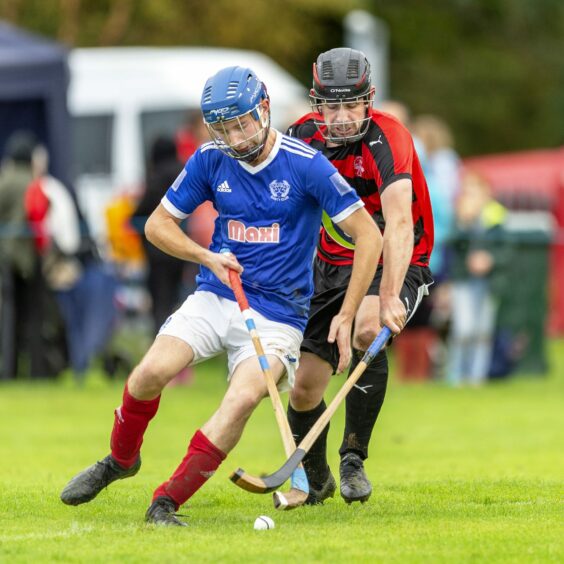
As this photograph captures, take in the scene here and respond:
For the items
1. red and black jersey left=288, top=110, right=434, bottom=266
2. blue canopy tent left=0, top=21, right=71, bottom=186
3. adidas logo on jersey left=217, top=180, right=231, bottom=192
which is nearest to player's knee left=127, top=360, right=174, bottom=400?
adidas logo on jersey left=217, top=180, right=231, bottom=192

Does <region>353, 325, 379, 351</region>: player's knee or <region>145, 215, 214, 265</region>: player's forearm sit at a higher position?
<region>145, 215, 214, 265</region>: player's forearm

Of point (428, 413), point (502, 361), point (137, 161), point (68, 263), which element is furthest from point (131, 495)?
point (137, 161)

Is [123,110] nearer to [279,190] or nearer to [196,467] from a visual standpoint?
[279,190]

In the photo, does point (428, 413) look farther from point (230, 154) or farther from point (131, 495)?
point (230, 154)

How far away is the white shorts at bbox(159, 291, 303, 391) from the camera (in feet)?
24.0

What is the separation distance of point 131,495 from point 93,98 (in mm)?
14577

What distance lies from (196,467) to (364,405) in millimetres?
1321

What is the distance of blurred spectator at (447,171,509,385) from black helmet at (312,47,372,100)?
856cm

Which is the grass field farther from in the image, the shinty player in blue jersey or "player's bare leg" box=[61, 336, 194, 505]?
the shinty player in blue jersey

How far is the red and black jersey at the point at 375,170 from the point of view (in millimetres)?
7809

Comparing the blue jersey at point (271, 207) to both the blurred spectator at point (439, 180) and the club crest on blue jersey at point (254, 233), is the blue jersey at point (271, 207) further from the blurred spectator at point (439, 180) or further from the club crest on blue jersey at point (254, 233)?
the blurred spectator at point (439, 180)

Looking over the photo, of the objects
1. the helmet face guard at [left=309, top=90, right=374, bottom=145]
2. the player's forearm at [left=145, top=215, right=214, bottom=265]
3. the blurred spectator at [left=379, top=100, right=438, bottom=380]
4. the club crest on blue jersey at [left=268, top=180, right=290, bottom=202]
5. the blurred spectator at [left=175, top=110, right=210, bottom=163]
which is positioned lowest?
the blurred spectator at [left=379, top=100, right=438, bottom=380]

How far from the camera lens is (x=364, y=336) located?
796cm

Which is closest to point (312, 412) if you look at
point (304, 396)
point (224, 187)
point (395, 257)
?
point (304, 396)
